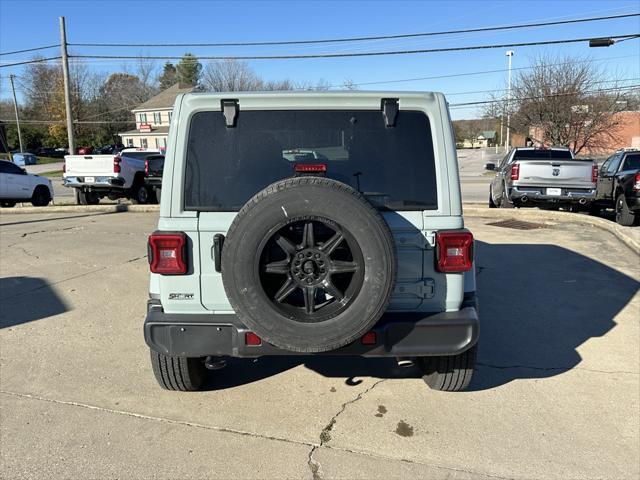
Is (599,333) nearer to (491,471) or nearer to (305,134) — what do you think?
(491,471)

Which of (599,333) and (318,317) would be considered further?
(599,333)

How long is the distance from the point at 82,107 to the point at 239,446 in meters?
76.3

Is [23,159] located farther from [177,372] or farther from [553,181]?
[177,372]

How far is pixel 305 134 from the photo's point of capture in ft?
9.79

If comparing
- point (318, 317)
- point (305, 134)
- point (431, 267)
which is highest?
point (305, 134)

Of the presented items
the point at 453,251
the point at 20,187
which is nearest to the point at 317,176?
the point at 453,251

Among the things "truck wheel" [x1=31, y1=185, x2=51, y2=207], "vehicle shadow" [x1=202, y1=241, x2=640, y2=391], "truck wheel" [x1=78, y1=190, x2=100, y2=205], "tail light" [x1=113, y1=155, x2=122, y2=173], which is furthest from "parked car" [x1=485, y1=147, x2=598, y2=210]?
"truck wheel" [x1=31, y1=185, x2=51, y2=207]

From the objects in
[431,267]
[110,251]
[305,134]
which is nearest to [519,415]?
[431,267]

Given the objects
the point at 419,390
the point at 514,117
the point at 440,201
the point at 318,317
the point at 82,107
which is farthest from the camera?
the point at 82,107

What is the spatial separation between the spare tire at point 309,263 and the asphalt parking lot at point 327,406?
77 cm

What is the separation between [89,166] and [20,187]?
107 inches

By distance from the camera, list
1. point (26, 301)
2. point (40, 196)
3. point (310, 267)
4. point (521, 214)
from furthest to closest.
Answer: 1. point (40, 196)
2. point (521, 214)
3. point (26, 301)
4. point (310, 267)

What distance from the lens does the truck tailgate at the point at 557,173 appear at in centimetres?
1126

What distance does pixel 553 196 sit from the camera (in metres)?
11.5
